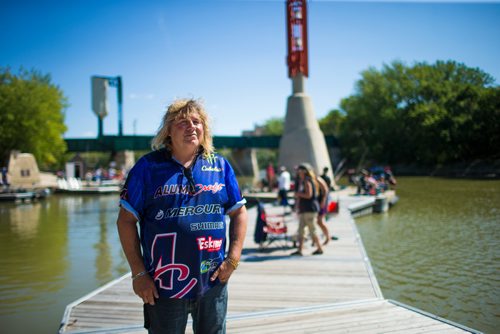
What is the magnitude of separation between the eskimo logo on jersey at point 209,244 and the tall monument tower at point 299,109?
20301mm

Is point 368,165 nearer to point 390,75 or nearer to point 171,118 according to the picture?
point 390,75

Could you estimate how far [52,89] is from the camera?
39938 millimetres

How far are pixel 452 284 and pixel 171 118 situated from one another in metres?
6.20

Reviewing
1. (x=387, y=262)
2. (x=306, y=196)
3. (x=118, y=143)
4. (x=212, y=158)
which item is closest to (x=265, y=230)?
(x=306, y=196)

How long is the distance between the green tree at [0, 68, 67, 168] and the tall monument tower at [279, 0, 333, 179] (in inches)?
1038

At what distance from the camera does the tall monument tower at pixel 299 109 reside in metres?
22.5

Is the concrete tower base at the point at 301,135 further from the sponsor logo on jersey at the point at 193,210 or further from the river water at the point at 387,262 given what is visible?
the sponsor logo on jersey at the point at 193,210

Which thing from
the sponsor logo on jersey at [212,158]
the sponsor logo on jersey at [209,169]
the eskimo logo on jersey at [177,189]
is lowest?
the eskimo logo on jersey at [177,189]

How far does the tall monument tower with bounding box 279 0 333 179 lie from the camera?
22.5 meters

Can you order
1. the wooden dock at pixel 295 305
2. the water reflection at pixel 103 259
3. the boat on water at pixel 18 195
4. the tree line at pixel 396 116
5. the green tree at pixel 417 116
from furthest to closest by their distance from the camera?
1. the green tree at pixel 417 116
2. the tree line at pixel 396 116
3. the boat on water at pixel 18 195
4. the water reflection at pixel 103 259
5. the wooden dock at pixel 295 305

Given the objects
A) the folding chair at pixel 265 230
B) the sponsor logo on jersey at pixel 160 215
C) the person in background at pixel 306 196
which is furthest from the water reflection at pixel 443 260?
the sponsor logo on jersey at pixel 160 215

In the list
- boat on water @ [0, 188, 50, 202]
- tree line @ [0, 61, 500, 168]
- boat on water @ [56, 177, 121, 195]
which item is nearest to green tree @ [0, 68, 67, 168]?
tree line @ [0, 61, 500, 168]

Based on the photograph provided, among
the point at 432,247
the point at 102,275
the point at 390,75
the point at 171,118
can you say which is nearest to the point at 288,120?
the point at 432,247

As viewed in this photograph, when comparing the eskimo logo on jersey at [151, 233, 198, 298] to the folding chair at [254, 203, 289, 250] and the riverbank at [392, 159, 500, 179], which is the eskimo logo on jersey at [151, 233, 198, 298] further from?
the riverbank at [392, 159, 500, 179]
